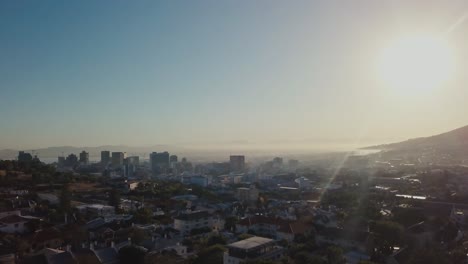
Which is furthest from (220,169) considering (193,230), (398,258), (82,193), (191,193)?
(398,258)

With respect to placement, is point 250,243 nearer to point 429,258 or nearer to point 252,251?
point 252,251

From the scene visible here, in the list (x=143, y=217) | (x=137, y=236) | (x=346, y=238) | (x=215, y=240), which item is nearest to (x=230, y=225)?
(x=143, y=217)

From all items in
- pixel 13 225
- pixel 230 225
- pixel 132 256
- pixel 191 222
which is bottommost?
pixel 230 225

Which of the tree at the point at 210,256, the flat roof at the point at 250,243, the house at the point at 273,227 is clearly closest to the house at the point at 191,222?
the house at the point at 273,227

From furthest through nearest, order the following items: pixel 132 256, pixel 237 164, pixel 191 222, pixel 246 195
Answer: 1. pixel 237 164
2. pixel 246 195
3. pixel 191 222
4. pixel 132 256

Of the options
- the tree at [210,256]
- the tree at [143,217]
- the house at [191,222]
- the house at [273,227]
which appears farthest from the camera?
the tree at [143,217]

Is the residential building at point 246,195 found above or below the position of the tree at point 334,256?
below

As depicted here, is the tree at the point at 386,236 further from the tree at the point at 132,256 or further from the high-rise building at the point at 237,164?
the high-rise building at the point at 237,164
